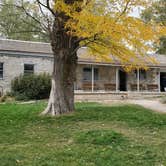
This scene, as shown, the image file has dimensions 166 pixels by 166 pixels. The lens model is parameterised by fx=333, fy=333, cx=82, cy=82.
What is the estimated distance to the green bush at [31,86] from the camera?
25234 mm

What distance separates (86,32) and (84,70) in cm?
1806

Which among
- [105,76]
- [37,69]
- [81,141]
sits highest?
[37,69]

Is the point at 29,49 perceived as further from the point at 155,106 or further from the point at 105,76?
the point at 155,106

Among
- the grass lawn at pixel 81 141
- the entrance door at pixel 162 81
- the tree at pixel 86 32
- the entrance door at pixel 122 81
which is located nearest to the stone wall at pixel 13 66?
the entrance door at pixel 122 81

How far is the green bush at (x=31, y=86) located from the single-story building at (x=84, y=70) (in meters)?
1.35

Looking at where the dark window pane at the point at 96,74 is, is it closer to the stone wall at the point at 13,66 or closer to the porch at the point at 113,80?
the porch at the point at 113,80

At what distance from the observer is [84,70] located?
3083cm

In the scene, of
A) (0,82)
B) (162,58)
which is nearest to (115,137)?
(0,82)

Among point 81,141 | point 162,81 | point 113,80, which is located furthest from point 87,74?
point 81,141

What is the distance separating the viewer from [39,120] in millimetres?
12664

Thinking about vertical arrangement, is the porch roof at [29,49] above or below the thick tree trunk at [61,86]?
above

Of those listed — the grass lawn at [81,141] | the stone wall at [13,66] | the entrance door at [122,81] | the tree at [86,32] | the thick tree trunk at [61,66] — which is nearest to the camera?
the grass lawn at [81,141]

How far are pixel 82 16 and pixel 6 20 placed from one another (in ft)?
120

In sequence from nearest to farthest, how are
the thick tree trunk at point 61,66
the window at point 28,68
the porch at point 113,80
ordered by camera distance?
the thick tree trunk at point 61,66 < the window at point 28,68 < the porch at point 113,80
